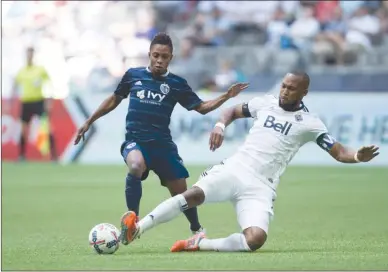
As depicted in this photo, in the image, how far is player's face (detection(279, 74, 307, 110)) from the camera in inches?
375

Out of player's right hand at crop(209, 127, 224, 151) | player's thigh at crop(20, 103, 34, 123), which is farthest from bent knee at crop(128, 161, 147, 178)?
player's thigh at crop(20, 103, 34, 123)

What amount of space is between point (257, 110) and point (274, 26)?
15919 mm

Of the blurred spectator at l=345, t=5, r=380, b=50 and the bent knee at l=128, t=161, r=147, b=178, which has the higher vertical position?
the blurred spectator at l=345, t=5, r=380, b=50

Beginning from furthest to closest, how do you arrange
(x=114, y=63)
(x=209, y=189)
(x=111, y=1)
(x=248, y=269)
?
(x=111, y=1) < (x=114, y=63) < (x=209, y=189) < (x=248, y=269)

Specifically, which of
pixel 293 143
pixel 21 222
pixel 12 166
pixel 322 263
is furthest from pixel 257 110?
pixel 12 166

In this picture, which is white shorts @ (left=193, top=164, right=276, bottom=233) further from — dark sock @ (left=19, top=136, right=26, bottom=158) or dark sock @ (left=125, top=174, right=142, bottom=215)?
dark sock @ (left=19, top=136, right=26, bottom=158)

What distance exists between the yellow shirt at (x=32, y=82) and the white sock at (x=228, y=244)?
14.1 metres

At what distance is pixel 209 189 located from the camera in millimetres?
9461

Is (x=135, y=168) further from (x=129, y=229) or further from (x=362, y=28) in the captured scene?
(x=362, y=28)

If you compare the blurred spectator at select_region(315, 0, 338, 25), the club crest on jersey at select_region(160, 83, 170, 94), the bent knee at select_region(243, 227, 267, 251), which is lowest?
the bent knee at select_region(243, 227, 267, 251)

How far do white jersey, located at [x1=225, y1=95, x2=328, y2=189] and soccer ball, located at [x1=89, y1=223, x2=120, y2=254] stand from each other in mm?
1329

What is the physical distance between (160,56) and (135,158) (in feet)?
3.30

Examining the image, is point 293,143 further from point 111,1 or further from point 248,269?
point 111,1

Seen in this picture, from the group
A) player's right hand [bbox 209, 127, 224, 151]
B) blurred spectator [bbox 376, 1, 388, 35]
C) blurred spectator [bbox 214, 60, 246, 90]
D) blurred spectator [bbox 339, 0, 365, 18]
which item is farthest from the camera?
blurred spectator [bbox 339, 0, 365, 18]
